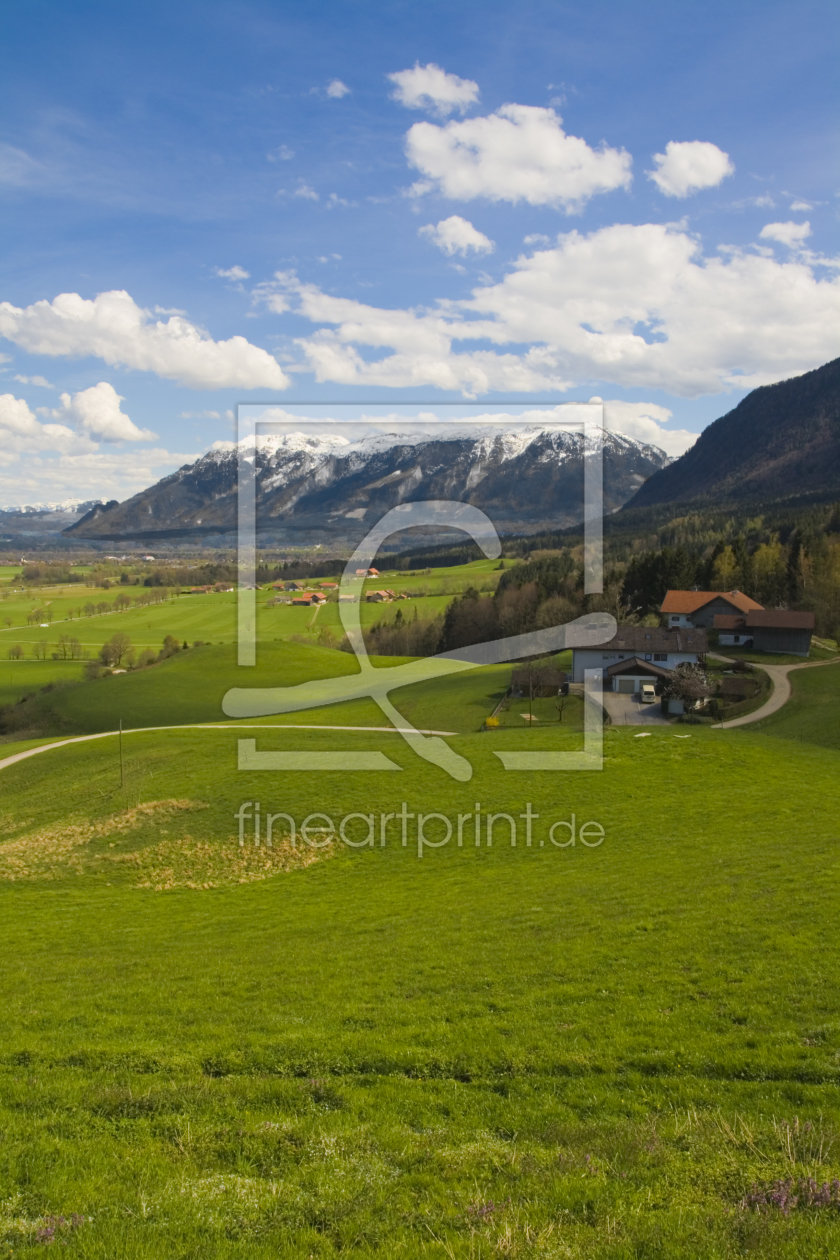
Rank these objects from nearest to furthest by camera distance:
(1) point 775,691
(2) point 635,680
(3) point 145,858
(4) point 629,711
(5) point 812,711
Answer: (3) point 145,858, (5) point 812,711, (4) point 629,711, (1) point 775,691, (2) point 635,680

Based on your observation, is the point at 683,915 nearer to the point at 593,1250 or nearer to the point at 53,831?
the point at 593,1250

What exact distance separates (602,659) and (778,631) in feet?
A: 73.9

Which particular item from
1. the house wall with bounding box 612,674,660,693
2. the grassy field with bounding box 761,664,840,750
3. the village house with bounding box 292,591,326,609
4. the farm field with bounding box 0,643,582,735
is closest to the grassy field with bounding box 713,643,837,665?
the grassy field with bounding box 761,664,840,750

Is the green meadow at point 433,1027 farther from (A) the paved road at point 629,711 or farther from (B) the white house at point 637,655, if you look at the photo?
(B) the white house at point 637,655

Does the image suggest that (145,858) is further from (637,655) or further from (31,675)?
(31,675)

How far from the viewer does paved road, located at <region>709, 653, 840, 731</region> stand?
55.8m

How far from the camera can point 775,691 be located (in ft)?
209

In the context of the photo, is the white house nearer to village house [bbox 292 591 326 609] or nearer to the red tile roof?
the red tile roof

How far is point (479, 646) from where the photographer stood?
366ft

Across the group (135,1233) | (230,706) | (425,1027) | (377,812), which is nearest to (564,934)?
(425,1027)

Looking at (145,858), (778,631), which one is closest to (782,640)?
(778,631)

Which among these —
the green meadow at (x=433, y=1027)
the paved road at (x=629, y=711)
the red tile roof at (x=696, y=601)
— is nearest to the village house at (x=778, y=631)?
the red tile roof at (x=696, y=601)

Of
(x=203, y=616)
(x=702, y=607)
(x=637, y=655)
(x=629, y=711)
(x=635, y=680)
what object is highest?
(x=702, y=607)

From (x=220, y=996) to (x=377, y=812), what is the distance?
19152mm
